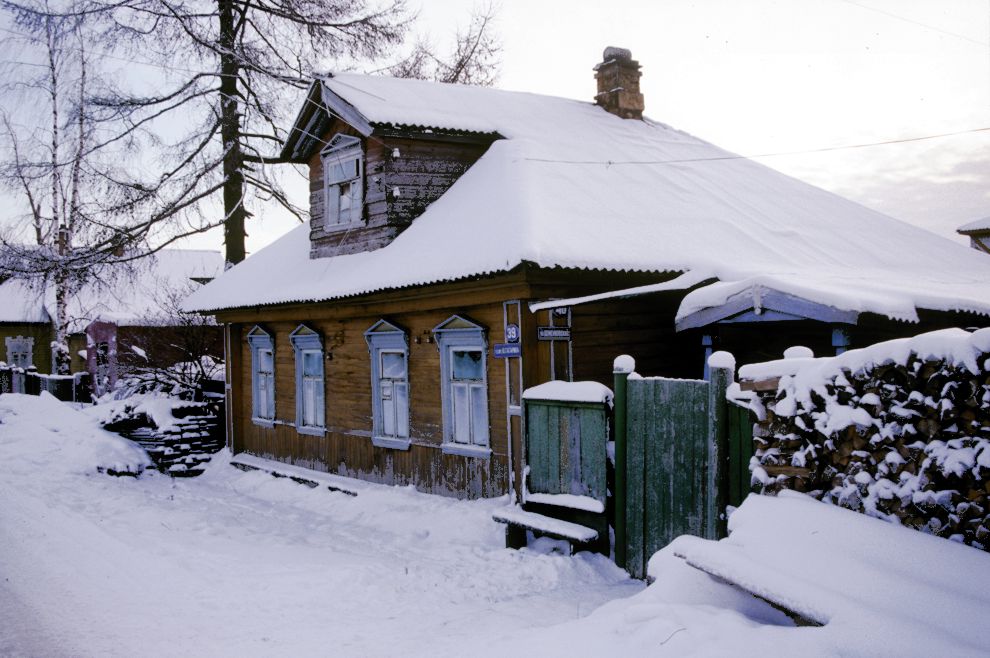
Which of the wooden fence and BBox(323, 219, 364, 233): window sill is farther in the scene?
BBox(323, 219, 364, 233): window sill

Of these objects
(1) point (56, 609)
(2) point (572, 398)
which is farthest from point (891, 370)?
(1) point (56, 609)

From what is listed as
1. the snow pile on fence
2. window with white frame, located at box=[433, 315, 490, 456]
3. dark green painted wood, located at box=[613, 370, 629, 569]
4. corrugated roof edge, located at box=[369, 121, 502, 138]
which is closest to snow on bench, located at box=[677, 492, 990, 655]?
dark green painted wood, located at box=[613, 370, 629, 569]

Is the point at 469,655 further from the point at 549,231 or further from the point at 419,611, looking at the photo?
the point at 549,231

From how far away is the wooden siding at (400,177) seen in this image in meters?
12.6

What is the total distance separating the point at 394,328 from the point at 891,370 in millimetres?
8466

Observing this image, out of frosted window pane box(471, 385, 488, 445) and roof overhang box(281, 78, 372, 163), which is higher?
roof overhang box(281, 78, 372, 163)

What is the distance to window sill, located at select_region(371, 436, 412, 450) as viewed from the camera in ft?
39.2

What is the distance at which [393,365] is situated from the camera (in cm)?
1225

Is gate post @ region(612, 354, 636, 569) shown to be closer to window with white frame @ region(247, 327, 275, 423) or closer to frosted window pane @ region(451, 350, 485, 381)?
frosted window pane @ region(451, 350, 485, 381)

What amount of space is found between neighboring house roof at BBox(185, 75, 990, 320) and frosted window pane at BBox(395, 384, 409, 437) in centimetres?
170

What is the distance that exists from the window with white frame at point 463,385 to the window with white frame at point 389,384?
97 centimetres

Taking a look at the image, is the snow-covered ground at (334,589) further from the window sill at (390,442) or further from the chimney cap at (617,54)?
the chimney cap at (617,54)

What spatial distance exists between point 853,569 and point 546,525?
446cm

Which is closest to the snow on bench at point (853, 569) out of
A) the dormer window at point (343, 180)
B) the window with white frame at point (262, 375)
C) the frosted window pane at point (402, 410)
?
the frosted window pane at point (402, 410)
